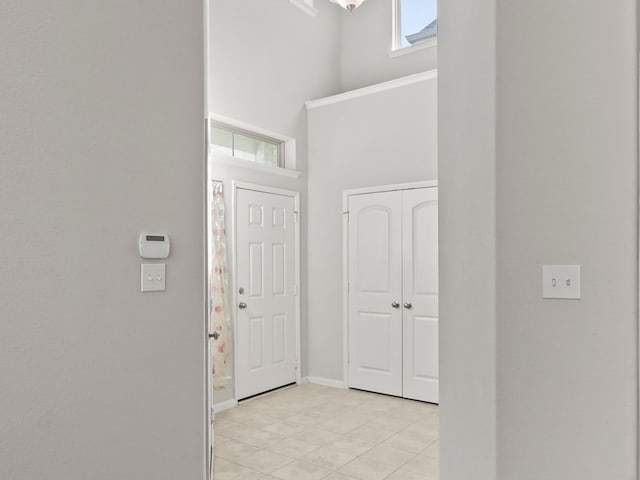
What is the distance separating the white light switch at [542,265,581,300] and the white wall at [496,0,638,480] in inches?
0.9

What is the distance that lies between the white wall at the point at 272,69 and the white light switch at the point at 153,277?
101 inches

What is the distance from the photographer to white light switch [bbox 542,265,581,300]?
1.62 meters

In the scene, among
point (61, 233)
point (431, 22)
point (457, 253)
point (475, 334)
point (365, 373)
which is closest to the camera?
point (61, 233)

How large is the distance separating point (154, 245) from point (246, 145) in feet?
10.4

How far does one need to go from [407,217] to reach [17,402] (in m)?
3.79

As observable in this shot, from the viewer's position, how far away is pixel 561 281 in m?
1.64

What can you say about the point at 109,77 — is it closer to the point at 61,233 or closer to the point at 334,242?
the point at 61,233

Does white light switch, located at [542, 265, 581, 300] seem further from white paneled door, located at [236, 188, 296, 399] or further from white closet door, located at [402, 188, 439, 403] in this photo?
white paneled door, located at [236, 188, 296, 399]

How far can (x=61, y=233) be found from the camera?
1500 mm

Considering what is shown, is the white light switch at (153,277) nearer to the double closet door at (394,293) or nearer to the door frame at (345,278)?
the double closet door at (394,293)

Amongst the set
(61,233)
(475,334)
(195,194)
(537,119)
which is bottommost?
(475,334)

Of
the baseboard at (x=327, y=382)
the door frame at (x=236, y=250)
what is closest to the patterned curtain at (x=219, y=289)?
the door frame at (x=236, y=250)

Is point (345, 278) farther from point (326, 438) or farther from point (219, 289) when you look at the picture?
point (326, 438)

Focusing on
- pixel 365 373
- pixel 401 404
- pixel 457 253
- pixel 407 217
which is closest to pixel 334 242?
pixel 407 217
